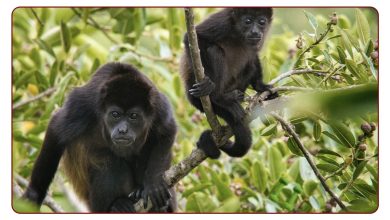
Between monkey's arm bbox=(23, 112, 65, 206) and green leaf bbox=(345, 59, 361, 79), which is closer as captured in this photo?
green leaf bbox=(345, 59, 361, 79)

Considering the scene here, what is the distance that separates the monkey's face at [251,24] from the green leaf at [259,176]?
1.22 meters

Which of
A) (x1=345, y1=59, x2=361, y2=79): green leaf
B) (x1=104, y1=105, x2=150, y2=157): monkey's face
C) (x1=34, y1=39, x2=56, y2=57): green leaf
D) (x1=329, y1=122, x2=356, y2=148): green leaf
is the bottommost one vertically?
(x1=329, y1=122, x2=356, y2=148): green leaf

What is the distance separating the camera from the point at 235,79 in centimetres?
456

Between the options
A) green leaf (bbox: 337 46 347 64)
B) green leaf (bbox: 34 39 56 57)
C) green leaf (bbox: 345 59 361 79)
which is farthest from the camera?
green leaf (bbox: 34 39 56 57)

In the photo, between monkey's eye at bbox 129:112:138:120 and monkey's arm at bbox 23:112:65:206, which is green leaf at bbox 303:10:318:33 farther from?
monkey's arm at bbox 23:112:65:206

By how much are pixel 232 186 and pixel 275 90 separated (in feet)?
4.77

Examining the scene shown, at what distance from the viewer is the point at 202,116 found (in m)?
5.99

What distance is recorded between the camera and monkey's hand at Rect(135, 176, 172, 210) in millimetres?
4211

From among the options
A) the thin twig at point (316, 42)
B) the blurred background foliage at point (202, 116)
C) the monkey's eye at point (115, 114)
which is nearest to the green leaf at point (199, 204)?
the blurred background foliage at point (202, 116)

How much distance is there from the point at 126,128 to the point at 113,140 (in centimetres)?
15

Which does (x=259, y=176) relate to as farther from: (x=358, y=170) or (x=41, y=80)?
(x=41, y=80)

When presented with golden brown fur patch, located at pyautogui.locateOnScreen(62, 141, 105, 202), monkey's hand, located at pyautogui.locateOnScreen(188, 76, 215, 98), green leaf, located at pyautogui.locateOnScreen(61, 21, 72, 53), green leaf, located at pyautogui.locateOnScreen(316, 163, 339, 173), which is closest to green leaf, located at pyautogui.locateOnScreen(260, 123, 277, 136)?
green leaf, located at pyautogui.locateOnScreen(316, 163, 339, 173)

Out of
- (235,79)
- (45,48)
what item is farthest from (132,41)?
(235,79)

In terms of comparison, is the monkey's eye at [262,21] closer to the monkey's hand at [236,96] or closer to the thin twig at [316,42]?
the thin twig at [316,42]
